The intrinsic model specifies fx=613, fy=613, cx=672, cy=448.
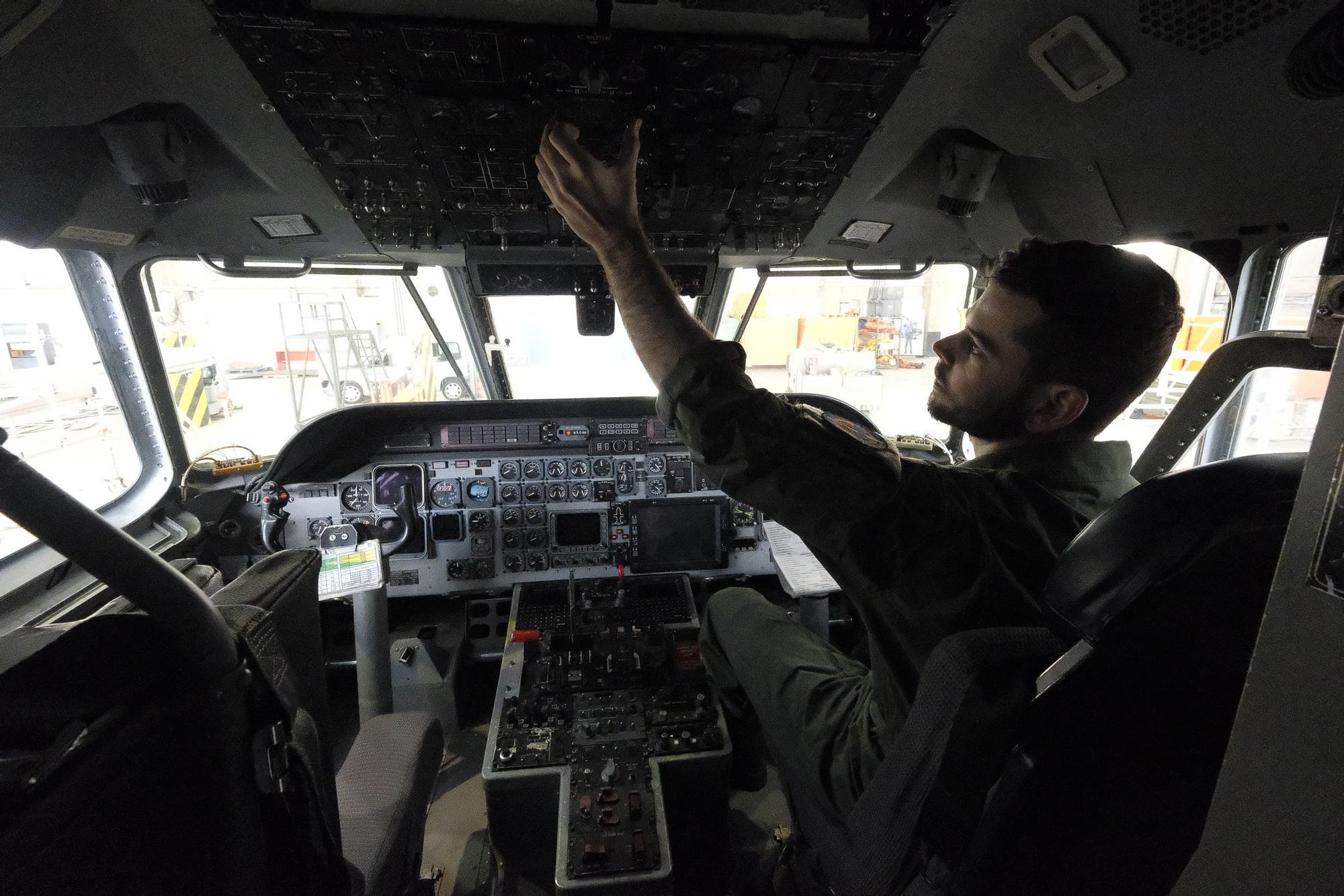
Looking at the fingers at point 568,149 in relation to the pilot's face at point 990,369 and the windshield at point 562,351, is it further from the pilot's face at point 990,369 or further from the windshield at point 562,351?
the windshield at point 562,351

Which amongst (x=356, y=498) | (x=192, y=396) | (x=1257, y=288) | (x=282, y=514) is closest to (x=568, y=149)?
(x=1257, y=288)

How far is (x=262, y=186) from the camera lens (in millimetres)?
1840

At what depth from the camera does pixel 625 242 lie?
1.07m

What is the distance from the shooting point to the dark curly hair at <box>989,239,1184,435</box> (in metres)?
1.14

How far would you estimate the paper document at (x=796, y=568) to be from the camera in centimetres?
250

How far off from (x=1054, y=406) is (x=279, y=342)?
316 cm

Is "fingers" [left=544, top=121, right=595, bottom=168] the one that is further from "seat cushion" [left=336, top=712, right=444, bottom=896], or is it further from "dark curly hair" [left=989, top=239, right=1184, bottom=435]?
"seat cushion" [left=336, top=712, right=444, bottom=896]

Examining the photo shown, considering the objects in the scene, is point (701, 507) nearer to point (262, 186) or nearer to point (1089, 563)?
point (262, 186)

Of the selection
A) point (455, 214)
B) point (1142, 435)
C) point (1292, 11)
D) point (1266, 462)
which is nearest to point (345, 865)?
point (1266, 462)

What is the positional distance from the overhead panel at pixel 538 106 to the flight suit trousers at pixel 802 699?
1326mm

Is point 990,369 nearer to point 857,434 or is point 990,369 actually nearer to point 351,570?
point 857,434

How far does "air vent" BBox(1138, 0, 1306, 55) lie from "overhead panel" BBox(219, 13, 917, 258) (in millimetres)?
430

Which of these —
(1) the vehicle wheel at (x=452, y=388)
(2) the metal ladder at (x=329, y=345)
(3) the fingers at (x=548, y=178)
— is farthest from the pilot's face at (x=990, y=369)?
(1) the vehicle wheel at (x=452, y=388)

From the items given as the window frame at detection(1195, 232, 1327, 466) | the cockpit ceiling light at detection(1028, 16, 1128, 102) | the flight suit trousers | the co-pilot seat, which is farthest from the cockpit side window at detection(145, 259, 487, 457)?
the window frame at detection(1195, 232, 1327, 466)
